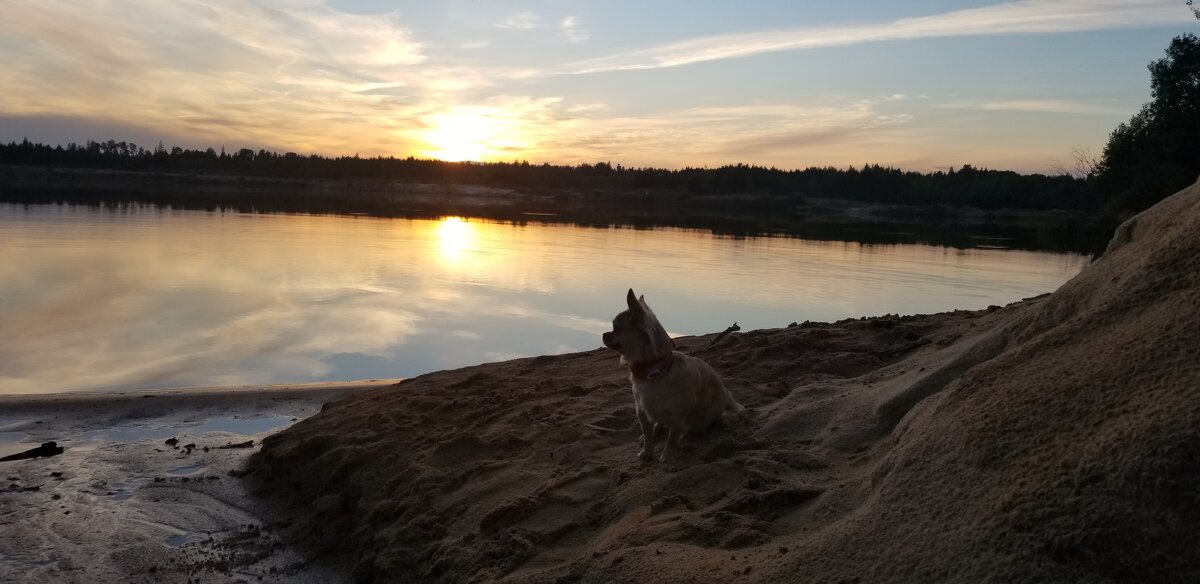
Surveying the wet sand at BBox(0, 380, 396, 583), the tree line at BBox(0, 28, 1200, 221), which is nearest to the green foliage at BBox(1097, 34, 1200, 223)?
the tree line at BBox(0, 28, 1200, 221)

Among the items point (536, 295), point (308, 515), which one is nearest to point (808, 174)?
point (536, 295)

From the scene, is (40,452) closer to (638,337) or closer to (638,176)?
(638,337)

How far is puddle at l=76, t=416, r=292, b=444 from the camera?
7.74 m

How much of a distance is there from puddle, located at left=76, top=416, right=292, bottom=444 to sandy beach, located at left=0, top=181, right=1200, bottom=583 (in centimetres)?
8

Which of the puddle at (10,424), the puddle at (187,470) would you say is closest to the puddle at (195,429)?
the puddle at (10,424)

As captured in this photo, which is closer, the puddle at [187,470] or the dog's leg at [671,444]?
the dog's leg at [671,444]

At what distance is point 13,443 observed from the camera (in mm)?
7328

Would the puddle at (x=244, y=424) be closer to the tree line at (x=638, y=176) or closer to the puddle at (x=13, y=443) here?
the puddle at (x=13, y=443)

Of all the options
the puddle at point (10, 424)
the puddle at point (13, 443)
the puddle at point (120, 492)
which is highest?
the puddle at point (10, 424)

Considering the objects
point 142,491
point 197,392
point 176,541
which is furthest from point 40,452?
point 176,541

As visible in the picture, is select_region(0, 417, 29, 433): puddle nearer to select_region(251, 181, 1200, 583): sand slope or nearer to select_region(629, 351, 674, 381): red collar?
select_region(251, 181, 1200, 583): sand slope

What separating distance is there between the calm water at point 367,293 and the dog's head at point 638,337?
21.9ft

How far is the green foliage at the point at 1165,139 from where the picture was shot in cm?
3281

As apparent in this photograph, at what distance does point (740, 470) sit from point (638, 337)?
1.11 meters
